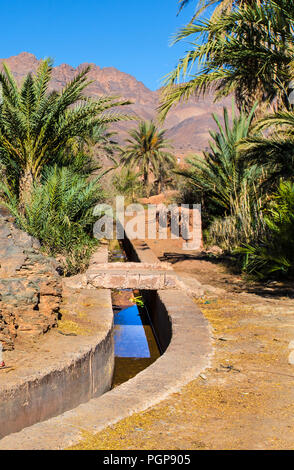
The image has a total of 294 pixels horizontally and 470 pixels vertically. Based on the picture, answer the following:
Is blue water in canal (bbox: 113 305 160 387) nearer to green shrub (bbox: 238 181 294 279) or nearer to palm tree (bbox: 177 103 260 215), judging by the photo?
green shrub (bbox: 238 181 294 279)

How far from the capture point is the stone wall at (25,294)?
4.04m

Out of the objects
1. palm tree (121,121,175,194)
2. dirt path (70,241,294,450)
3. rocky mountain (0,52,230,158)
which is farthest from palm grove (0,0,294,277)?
rocky mountain (0,52,230,158)

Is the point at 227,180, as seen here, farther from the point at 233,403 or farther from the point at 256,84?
the point at 233,403

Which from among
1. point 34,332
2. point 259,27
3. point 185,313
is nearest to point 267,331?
point 185,313

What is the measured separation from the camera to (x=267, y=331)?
15.4 feet

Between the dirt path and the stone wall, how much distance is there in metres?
1.47

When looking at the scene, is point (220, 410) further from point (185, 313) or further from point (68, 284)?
point (68, 284)

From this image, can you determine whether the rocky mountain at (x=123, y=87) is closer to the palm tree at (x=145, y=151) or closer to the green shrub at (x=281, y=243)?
the palm tree at (x=145, y=151)

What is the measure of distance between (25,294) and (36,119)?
18.9 feet

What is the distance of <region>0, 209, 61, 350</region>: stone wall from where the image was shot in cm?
404

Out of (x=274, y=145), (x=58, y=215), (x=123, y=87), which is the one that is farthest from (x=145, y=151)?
(x=123, y=87)

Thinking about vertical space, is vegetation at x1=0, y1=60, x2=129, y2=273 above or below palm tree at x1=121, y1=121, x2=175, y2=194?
below

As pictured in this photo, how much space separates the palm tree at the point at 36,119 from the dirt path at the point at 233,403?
5548mm

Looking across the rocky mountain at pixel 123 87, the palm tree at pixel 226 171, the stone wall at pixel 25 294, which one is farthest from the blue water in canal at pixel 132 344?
the rocky mountain at pixel 123 87
